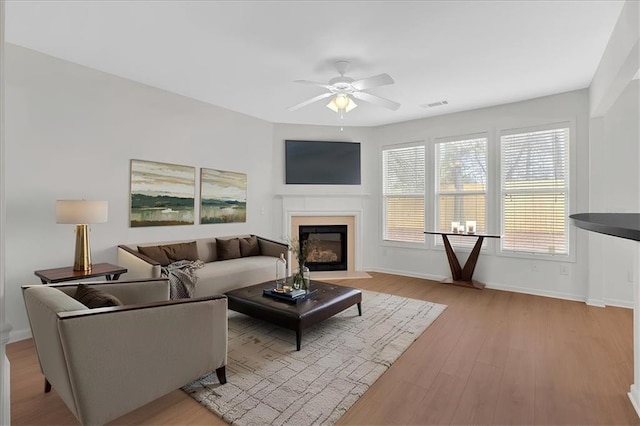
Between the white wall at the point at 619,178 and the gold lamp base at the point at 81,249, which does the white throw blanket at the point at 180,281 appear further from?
the white wall at the point at 619,178

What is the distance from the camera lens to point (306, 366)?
2.55 meters

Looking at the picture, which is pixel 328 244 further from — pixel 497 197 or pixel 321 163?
pixel 497 197

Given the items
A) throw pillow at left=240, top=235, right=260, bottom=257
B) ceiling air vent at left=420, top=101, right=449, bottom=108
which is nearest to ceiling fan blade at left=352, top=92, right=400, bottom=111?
ceiling air vent at left=420, top=101, right=449, bottom=108

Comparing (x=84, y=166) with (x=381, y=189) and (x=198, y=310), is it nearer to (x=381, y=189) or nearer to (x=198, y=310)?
(x=198, y=310)

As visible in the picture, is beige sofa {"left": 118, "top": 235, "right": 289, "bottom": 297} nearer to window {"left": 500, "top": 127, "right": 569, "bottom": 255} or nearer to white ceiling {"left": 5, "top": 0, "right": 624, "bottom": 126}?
white ceiling {"left": 5, "top": 0, "right": 624, "bottom": 126}

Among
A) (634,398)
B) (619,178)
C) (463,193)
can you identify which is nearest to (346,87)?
(463,193)

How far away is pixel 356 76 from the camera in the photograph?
148 inches

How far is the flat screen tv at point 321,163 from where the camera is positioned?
19.3ft

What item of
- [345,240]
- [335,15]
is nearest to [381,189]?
[345,240]

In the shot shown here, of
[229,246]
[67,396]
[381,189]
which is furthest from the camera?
[381,189]

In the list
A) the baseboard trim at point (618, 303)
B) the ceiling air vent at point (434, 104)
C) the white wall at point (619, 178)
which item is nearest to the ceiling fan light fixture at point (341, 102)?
the ceiling air vent at point (434, 104)

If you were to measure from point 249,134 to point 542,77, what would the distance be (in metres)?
4.23

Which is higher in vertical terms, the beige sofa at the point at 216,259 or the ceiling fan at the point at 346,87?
the ceiling fan at the point at 346,87

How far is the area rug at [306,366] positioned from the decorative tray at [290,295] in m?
0.35
